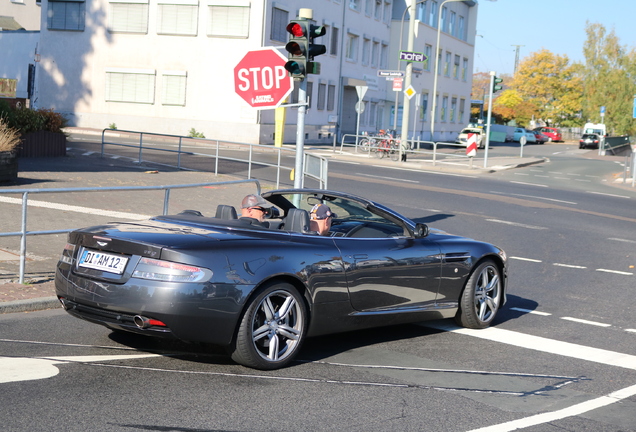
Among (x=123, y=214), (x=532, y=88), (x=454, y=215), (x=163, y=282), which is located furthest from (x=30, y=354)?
(x=532, y=88)

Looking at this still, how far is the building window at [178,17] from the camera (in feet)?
154

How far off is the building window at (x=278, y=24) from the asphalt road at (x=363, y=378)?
37688mm

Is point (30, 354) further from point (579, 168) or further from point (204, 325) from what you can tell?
point (579, 168)

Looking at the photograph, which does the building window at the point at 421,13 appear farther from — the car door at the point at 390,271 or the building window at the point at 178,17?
the car door at the point at 390,271

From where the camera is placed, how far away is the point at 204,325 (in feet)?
19.1

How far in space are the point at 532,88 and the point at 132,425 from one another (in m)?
114

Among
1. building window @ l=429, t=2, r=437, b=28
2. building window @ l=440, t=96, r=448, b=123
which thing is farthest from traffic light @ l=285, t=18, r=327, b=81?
building window @ l=440, t=96, r=448, b=123

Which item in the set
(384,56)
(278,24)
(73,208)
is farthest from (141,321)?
(384,56)

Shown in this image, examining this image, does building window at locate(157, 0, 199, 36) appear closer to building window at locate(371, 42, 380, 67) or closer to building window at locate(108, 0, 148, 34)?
building window at locate(108, 0, 148, 34)

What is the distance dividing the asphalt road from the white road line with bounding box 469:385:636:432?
0.04ft

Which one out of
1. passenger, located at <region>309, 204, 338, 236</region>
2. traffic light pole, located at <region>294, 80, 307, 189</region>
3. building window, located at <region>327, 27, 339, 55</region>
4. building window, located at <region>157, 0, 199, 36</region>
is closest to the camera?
passenger, located at <region>309, 204, 338, 236</region>

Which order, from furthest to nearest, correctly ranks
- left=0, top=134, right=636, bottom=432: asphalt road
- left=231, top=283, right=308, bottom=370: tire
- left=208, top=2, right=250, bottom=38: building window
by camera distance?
left=208, top=2, right=250, bottom=38: building window → left=231, top=283, right=308, bottom=370: tire → left=0, top=134, right=636, bottom=432: asphalt road

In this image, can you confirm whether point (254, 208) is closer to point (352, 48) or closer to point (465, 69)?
point (352, 48)

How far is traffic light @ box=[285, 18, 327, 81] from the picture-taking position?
11.4 m
